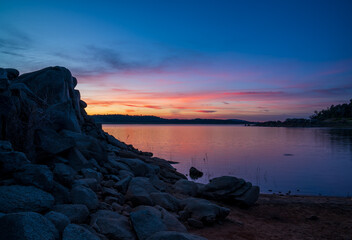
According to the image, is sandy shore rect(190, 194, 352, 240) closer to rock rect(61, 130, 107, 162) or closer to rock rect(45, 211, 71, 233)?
rock rect(45, 211, 71, 233)

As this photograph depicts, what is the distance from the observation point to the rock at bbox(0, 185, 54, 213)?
486cm

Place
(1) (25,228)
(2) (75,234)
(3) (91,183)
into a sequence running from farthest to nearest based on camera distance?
1. (3) (91,183)
2. (2) (75,234)
3. (1) (25,228)

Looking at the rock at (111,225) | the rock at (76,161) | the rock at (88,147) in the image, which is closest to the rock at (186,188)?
the rock at (88,147)

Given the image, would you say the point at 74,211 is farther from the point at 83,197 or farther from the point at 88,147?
the point at 88,147

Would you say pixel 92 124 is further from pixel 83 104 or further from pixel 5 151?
pixel 5 151

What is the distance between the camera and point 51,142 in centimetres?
874

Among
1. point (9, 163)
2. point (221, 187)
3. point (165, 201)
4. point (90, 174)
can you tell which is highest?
point (9, 163)

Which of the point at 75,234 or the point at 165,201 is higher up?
the point at 75,234

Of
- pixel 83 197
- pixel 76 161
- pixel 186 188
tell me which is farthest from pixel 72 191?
pixel 186 188

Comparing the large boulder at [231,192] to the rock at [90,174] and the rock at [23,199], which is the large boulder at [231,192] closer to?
the rock at [90,174]

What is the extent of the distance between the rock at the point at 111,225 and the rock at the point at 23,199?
1166 mm

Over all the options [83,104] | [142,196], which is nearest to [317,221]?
[142,196]

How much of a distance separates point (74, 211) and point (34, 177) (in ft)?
3.73

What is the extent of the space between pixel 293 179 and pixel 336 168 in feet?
28.5
